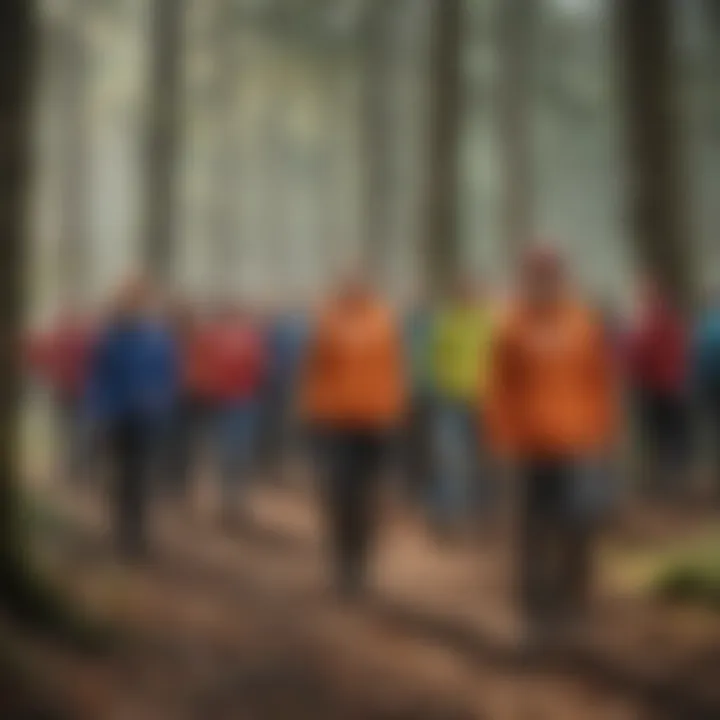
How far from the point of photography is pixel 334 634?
3037 mm

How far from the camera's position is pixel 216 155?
3092 mm

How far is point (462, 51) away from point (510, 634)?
1144 mm

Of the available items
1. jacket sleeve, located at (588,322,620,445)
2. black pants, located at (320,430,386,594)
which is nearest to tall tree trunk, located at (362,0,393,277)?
black pants, located at (320,430,386,594)

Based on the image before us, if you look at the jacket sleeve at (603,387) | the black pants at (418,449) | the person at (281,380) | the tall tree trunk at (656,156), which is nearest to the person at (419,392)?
the black pants at (418,449)

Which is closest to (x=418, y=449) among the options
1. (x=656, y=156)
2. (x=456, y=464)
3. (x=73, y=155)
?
(x=456, y=464)

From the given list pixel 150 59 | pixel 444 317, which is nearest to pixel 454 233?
pixel 444 317

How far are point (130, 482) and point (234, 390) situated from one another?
270 mm

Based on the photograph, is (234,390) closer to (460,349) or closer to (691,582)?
(460,349)

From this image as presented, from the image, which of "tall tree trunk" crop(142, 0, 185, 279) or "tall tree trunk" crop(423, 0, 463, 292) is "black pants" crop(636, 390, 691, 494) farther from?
"tall tree trunk" crop(142, 0, 185, 279)

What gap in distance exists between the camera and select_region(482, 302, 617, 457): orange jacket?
3.09m

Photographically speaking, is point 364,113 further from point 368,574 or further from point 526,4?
point 368,574

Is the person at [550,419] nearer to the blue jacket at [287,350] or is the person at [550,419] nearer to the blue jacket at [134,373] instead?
the blue jacket at [287,350]

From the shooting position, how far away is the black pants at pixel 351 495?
3.05m

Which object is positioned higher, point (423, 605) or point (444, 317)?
point (444, 317)
